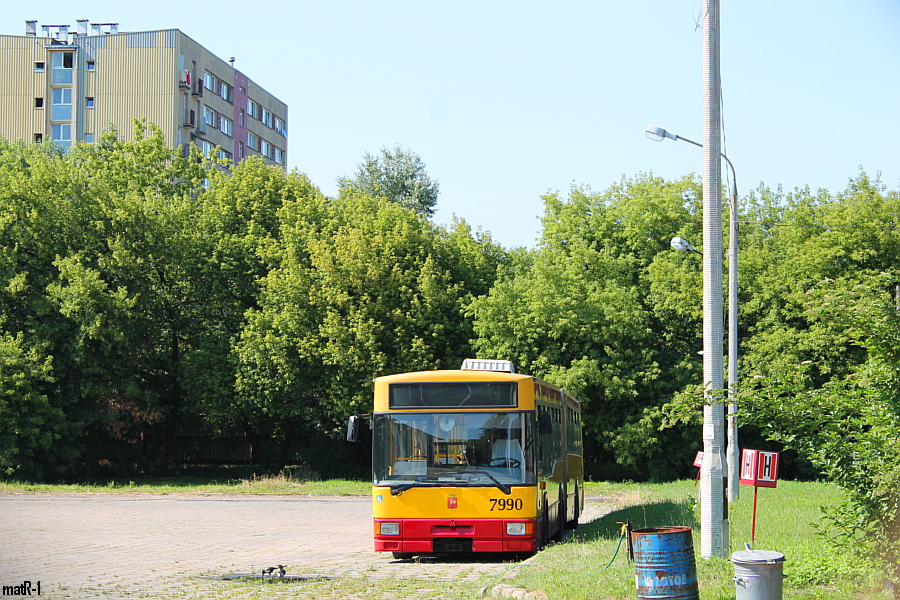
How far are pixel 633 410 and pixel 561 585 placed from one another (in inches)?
1141

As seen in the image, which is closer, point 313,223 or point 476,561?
point 476,561

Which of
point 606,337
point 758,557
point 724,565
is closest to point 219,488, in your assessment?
point 606,337

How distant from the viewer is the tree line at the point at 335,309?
37.2 m

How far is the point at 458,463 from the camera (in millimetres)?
15039

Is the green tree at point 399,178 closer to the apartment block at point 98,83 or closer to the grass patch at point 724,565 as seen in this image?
the apartment block at point 98,83

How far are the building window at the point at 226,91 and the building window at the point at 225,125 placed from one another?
5.25 ft

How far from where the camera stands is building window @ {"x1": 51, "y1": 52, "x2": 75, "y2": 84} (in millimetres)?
66500

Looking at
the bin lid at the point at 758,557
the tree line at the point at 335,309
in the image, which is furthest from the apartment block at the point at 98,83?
the bin lid at the point at 758,557

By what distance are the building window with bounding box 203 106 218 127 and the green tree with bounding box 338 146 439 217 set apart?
35.7 feet

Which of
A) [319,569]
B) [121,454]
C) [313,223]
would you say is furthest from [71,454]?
[319,569]

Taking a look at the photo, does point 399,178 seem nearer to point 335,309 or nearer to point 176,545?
point 335,309

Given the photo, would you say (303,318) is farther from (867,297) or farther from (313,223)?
(867,297)

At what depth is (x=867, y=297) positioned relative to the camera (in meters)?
10.2

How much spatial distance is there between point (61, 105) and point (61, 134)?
1.93 metres
